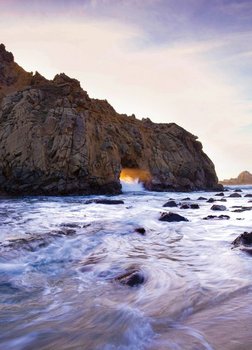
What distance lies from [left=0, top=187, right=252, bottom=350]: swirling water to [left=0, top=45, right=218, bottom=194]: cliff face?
62.3 ft

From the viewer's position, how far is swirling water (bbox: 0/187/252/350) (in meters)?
2.85

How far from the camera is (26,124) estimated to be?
90.5ft

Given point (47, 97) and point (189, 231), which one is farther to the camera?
point (47, 97)

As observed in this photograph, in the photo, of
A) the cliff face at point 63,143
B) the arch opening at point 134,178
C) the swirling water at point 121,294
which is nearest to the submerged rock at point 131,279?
the swirling water at point 121,294

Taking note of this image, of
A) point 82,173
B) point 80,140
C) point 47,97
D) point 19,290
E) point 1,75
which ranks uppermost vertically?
point 1,75

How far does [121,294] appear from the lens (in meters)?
3.92

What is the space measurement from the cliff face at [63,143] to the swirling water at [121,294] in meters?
19.0

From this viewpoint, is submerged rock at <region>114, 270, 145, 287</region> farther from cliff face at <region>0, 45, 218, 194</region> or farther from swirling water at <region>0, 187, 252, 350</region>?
Answer: cliff face at <region>0, 45, 218, 194</region>

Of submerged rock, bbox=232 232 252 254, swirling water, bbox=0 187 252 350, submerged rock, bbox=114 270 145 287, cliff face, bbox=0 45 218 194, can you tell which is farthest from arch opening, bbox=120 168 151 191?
submerged rock, bbox=114 270 145 287

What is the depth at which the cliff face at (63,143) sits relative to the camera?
1015 inches

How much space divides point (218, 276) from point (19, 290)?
116 inches

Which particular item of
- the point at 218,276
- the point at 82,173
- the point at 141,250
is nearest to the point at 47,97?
the point at 82,173

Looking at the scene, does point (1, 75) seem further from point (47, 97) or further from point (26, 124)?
point (26, 124)

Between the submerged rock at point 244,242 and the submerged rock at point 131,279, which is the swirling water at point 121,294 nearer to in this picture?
the submerged rock at point 131,279
